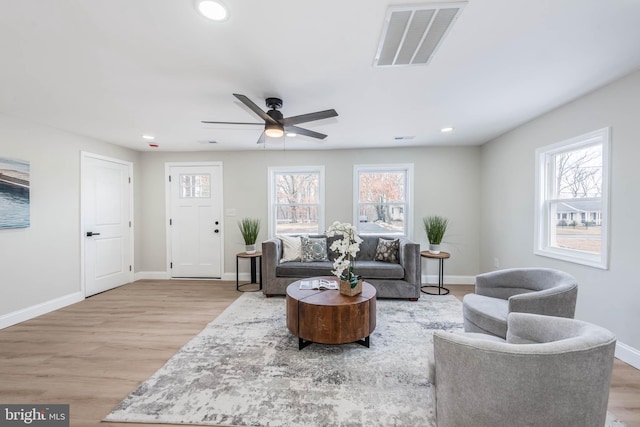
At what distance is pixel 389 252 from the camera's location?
158 inches

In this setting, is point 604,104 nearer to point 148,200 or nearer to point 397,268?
point 397,268

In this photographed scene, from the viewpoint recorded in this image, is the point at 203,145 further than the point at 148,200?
No

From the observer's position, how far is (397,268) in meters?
3.69

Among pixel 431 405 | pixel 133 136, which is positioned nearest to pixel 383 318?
pixel 431 405

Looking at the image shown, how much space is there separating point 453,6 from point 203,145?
13.3 feet

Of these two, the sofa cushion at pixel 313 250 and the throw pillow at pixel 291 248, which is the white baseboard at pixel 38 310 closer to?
the throw pillow at pixel 291 248

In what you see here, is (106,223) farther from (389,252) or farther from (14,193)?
(389,252)

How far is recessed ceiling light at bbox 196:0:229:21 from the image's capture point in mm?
1354

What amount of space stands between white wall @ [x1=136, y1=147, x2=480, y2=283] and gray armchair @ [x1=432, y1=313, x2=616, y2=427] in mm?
3586

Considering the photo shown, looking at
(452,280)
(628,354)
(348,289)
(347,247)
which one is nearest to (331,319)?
(348,289)

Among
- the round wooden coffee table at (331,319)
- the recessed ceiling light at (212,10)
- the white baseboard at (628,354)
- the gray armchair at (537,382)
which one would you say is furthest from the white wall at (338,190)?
the gray armchair at (537,382)

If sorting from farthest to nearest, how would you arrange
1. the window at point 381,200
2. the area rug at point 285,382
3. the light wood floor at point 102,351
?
the window at point 381,200 → the light wood floor at point 102,351 → the area rug at point 285,382

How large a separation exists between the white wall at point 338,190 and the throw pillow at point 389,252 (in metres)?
0.80

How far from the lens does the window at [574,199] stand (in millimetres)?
2430
